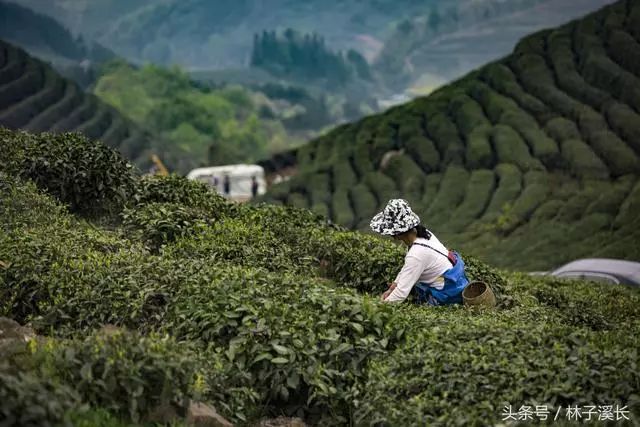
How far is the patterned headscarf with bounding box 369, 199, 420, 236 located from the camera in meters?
8.32

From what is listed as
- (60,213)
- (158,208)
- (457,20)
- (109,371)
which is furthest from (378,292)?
(457,20)

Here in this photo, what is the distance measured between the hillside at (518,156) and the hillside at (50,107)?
1387 centimetres

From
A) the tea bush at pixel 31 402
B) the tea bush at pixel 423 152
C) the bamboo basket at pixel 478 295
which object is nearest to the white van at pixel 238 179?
the tea bush at pixel 423 152

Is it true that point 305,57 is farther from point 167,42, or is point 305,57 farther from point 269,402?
point 269,402

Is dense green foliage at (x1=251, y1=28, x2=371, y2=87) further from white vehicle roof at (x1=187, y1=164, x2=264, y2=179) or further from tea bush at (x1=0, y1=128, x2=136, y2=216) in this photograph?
tea bush at (x1=0, y1=128, x2=136, y2=216)

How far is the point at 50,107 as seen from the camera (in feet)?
194

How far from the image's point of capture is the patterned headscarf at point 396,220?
27.3 ft

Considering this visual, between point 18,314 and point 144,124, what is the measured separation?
278 feet

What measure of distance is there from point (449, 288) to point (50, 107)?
53.9 meters

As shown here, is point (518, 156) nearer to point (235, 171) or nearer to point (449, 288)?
point (235, 171)

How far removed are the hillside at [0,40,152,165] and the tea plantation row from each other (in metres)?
39.3

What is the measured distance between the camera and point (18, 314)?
8242 millimetres

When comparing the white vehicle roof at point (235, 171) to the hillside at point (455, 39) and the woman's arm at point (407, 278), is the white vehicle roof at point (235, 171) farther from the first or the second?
the hillside at point (455, 39)

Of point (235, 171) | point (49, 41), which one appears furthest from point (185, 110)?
point (235, 171)
